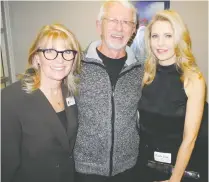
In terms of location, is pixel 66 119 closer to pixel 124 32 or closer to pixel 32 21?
pixel 124 32

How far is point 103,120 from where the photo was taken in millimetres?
1704

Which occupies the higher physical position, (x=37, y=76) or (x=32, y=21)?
(x=32, y=21)

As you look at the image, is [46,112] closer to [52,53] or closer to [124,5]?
[52,53]

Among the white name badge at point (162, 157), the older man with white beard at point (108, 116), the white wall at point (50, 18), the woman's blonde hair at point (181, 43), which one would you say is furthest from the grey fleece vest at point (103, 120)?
the white wall at point (50, 18)

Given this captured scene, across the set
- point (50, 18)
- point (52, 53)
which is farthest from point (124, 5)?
point (50, 18)

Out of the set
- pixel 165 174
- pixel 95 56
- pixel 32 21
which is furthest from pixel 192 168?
pixel 32 21

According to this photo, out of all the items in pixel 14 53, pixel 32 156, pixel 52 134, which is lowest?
pixel 32 156

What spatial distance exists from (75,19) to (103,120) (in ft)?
8.29

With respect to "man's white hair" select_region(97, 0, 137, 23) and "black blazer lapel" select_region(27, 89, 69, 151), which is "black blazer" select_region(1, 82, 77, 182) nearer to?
"black blazer lapel" select_region(27, 89, 69, 151)

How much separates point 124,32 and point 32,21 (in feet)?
8.28

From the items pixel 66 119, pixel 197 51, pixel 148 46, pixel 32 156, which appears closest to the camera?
pixel 32 156

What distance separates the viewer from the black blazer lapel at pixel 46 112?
4.78ft

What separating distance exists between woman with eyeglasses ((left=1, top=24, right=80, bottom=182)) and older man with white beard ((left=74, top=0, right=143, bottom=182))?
Answer: 13 cm

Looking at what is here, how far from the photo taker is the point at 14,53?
13.4 ft
